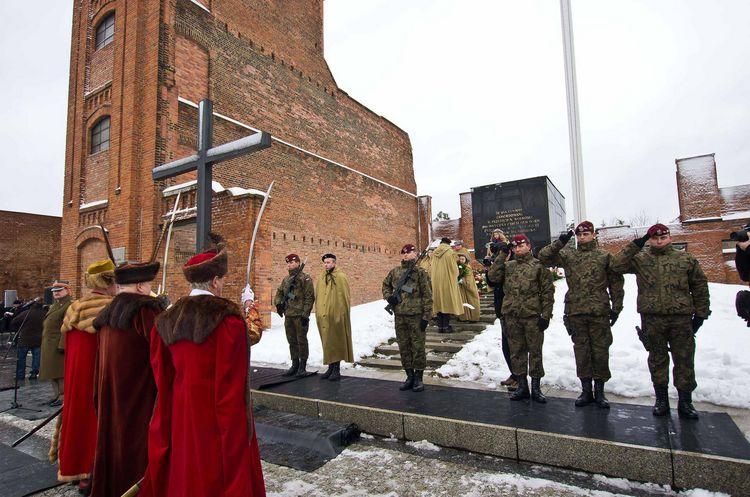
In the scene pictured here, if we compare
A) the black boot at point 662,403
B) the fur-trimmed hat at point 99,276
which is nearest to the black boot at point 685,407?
the black boot at point 662,403

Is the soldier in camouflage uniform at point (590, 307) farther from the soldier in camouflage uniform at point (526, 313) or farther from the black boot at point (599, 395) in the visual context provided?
the soldier in camouflage uniform at point (526, 313)

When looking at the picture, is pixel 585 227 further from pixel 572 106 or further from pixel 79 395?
pixel 79 395

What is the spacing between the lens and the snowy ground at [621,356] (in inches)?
182

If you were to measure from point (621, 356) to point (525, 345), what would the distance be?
83.3 inches

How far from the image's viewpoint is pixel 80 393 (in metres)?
3.28

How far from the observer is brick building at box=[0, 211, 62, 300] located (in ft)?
59.6

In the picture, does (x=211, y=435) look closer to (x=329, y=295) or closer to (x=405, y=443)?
(x=405, y=443)

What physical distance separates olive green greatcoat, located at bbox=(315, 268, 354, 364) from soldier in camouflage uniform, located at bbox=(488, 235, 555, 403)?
2.49 m

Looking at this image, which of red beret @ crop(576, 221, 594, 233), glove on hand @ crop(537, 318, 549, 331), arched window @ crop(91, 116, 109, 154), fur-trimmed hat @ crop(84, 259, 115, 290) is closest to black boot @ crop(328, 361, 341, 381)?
glove on hand @ crop(537, 318, 549, 331)

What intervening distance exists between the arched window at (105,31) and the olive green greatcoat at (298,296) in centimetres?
1204

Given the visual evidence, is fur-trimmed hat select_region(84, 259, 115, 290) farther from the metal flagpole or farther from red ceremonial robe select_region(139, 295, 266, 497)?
the metal flagpole

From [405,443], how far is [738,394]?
342cm

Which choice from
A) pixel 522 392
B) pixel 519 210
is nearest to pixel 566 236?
pixel 522 392

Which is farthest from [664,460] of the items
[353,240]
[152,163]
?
[353,240]
